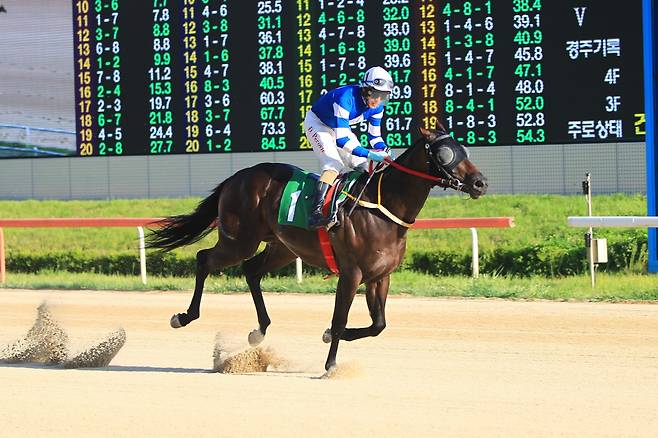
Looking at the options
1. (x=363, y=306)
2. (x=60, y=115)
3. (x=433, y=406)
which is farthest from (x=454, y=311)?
(x=60, y=115)

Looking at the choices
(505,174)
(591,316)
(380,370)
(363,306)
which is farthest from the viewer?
(505,174)

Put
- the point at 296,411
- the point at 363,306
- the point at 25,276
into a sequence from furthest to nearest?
the point at 25,276 < the point at 363,306 < the point at 296,411

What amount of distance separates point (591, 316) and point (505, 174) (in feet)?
17.1

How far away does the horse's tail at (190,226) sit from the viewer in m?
6.84

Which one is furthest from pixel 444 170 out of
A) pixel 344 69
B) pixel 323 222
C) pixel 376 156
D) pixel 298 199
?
pixel 344 69

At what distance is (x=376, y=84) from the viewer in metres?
5.71

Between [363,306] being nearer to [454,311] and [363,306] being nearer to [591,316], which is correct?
[454,311]

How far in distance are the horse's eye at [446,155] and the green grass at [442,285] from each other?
12.0ft

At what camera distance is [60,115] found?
1249 centimetres

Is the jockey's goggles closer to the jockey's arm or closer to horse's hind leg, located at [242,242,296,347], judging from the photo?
the jockey's arm

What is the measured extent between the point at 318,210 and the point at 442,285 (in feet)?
13.2

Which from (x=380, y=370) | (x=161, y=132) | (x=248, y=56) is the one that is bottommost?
(x=380, y=370)

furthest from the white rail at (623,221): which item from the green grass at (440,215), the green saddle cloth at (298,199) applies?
the green saddle cloth at (298,199)

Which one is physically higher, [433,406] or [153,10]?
[153,10]
